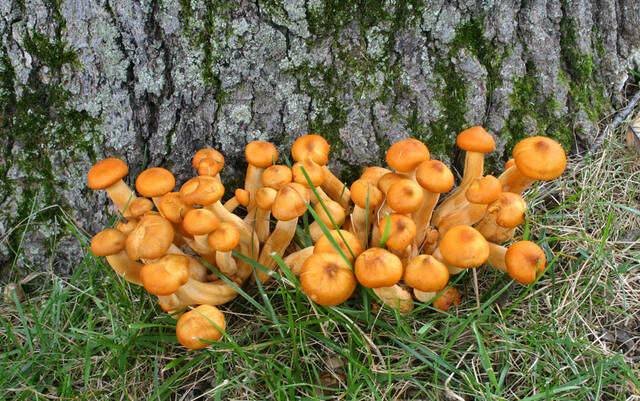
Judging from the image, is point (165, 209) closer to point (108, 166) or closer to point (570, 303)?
point (108, 166)

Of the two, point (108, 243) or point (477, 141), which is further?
point (477, 141)

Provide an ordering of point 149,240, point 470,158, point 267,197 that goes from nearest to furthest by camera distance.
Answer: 1. point 149,240
2. point 267,197
3. point 470,158

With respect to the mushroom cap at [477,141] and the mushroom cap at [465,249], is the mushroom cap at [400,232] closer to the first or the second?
the mushroom cap at [465,249]

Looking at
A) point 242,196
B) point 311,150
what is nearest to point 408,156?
point 311,150

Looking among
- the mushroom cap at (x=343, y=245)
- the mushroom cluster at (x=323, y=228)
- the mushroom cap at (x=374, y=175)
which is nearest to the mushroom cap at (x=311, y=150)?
the mushroom cluster at (x=323, y=228)

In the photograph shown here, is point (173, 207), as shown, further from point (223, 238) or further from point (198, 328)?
point (198, 328)

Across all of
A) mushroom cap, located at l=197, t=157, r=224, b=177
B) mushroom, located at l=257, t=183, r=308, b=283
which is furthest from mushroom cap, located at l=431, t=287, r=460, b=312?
mushroom cap, located at l=197, t=157, r=224, b=177

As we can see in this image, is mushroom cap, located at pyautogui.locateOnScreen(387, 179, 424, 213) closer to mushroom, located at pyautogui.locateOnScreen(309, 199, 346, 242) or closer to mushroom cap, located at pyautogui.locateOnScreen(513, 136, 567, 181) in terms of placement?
mushroom, located at pyautogui.locateOnScreen(309, 199, 346, 242)
